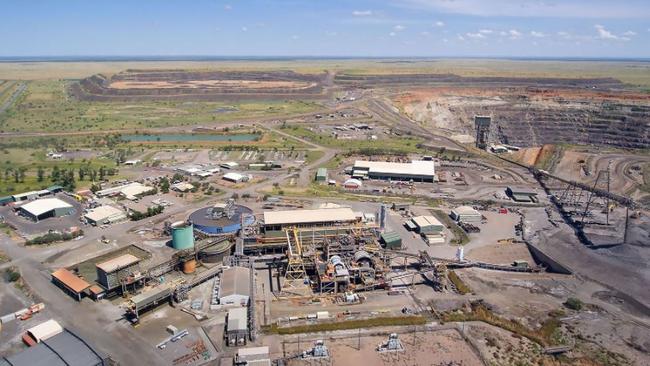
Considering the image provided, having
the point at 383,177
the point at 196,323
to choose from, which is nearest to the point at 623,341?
the point at 196,323

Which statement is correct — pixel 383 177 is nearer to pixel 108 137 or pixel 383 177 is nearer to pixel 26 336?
pixel 26 336

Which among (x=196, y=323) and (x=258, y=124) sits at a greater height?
(x=258, y=124)

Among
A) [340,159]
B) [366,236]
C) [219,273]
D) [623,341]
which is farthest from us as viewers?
[340,159]

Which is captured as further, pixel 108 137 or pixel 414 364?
pixel 108 137

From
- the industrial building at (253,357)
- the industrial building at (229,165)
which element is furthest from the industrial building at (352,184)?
the industrial building at (253,357)

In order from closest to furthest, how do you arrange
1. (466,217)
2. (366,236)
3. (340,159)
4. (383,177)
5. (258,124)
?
(366,236) < (466,217) < (383,177) < (340,159) < (258,124)

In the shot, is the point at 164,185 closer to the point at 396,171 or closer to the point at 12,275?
the point at 12,275

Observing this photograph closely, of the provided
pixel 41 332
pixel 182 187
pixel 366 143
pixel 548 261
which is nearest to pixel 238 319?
pixel 41 332
